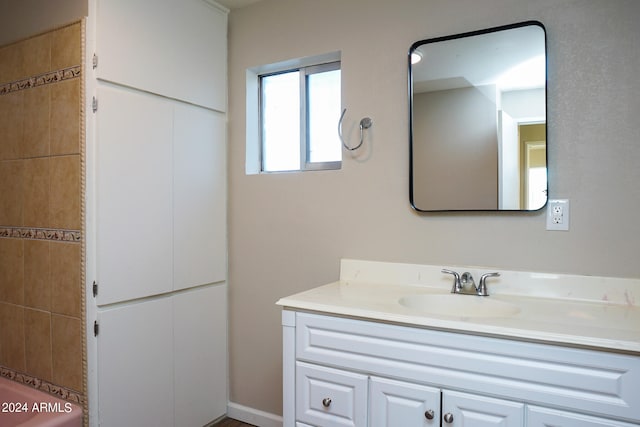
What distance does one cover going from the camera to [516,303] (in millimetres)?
1683

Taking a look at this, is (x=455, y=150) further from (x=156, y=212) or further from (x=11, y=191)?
(x=11, y=191)

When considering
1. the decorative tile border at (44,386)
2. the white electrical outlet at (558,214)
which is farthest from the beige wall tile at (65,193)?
the white electrical outlet at (558,214)

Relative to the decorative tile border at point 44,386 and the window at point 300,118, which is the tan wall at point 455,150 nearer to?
the window at point 300,118

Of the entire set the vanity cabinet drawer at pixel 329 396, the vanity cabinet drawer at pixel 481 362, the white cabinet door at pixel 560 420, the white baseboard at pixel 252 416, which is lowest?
the white baseboard at pixel 252 416

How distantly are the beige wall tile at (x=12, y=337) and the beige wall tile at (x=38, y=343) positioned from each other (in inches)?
1.9

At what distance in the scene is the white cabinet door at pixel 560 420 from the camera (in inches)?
47.4

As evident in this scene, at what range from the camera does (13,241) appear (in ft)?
6.95

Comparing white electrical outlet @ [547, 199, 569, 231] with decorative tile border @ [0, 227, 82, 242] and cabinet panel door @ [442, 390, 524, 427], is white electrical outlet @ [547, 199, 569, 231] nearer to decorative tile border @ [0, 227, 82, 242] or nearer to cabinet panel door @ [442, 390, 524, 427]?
cabinet panel door @ [442, 390, 524, 427]

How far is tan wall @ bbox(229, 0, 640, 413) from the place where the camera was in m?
1.68

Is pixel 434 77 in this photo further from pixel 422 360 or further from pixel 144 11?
pixel 144 11

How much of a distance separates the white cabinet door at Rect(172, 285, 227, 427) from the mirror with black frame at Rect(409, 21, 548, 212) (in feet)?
4.23

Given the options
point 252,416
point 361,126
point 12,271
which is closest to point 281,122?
point 361,126

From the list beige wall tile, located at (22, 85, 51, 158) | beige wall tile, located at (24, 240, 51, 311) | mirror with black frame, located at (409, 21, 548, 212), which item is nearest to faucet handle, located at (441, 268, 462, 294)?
mirror with black frame, located at (409, 21, 548, 212)

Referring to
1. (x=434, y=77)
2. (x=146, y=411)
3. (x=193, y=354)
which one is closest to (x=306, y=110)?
(x=434, y=77)
